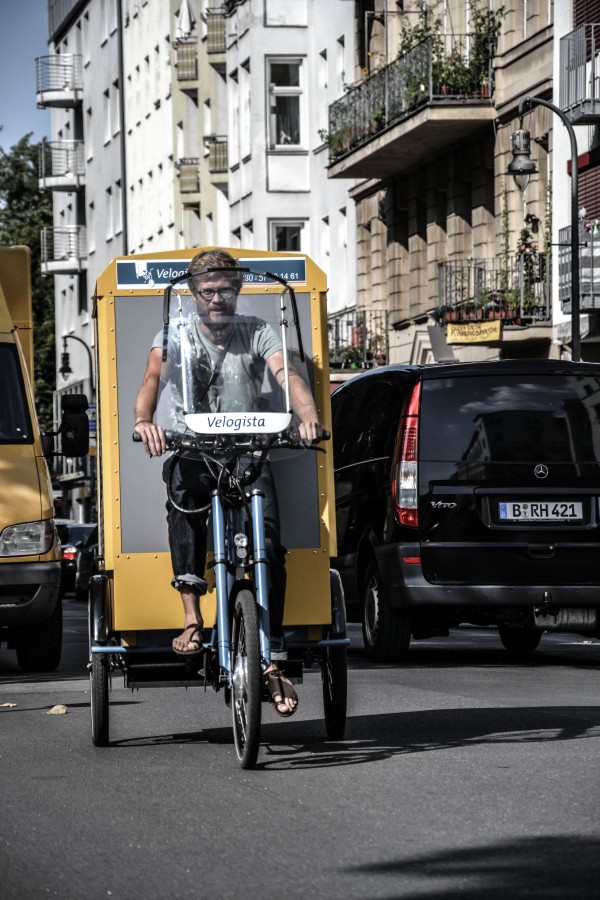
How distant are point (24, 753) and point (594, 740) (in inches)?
102

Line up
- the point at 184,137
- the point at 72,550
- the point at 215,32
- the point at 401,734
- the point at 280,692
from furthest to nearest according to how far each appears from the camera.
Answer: the point at 184,137 < the point at 215,32 < the point at 72,550 < the point at 401,734 < the point at 280,692

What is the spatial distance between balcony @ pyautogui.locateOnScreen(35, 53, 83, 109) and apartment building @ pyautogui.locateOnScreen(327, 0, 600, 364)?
1416 inches

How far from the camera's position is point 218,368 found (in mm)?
8891

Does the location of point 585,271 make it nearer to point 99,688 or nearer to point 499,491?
Result: point 499,491

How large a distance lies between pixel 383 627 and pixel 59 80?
68.9 metres

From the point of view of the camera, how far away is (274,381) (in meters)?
8.95

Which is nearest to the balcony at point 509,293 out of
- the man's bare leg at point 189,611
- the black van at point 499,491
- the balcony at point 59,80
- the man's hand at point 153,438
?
the black van at point 499,491

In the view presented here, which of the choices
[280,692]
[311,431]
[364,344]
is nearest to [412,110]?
[364,344]

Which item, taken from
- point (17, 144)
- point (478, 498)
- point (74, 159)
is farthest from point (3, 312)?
point (17, 144)

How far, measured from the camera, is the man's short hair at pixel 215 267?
891cm

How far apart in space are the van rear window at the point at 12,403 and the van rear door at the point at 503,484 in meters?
2.97

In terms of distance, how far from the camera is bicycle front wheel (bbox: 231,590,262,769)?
26.0 feet

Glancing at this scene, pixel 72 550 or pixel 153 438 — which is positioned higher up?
pixel 153 438

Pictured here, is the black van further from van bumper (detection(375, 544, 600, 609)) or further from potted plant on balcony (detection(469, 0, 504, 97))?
potted plant on balcony (detection(469, 0, 504, 97))
